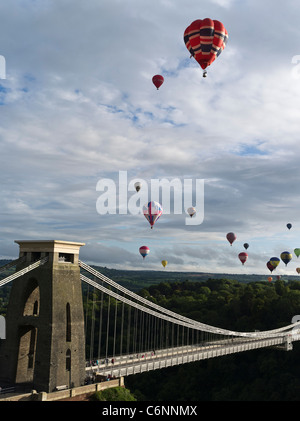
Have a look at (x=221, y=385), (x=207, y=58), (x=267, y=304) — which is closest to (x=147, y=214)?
(x=207, y=58)

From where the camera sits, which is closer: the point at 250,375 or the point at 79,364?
the point at 79,364

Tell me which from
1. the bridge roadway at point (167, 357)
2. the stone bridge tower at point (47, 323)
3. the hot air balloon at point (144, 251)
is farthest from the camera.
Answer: the hot air balloon at point (144, 251)

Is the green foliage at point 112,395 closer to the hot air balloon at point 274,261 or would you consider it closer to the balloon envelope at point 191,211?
the balloon envelope at point 191,211

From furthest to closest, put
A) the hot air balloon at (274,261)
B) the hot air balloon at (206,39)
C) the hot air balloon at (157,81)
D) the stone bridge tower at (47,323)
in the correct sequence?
the hot air balloon at (274,261), the hot air balloon at (157,81), the hot air balloon at (206,39), the stone bridge tower at (47,323)

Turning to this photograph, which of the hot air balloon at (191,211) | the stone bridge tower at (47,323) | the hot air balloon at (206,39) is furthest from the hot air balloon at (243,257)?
the stone bridge tower at (47,323)

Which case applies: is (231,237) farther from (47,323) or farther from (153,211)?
(47,323)

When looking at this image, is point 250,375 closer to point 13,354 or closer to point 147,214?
point 147,214

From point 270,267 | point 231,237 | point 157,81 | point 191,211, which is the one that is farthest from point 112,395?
point 270,267
